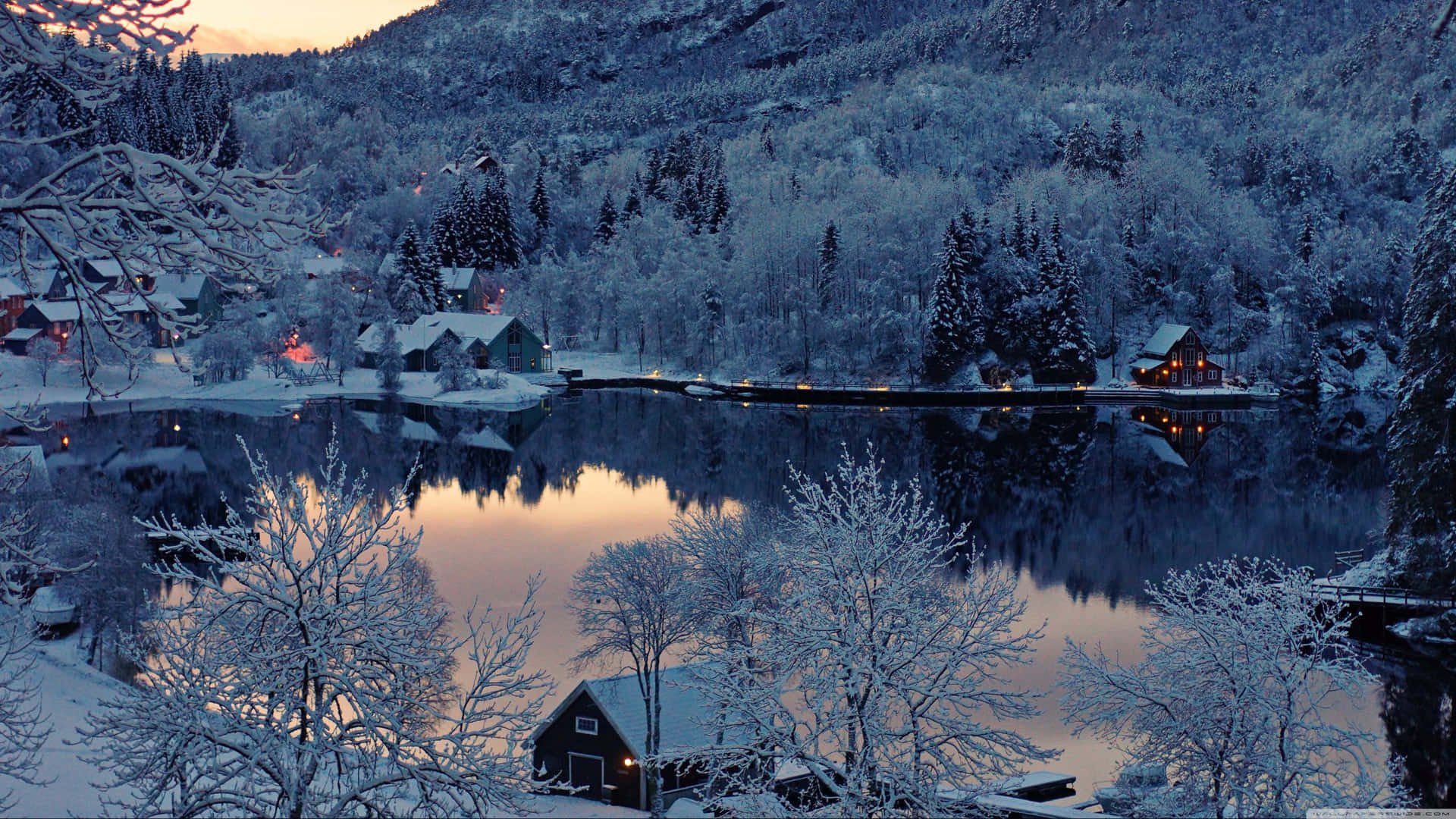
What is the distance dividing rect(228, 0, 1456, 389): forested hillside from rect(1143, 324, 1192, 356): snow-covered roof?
2874 mm

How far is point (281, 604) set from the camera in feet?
28.9

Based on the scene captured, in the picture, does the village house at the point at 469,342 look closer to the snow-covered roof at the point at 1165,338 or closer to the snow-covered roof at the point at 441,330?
the snow-covered roof at the point at 441,330

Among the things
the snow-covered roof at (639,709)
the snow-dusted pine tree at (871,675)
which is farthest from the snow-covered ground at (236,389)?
the snow-dusted pine tree at (871,675)

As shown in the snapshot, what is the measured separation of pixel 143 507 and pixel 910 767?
104 feet

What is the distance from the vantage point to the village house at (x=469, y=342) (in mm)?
72250

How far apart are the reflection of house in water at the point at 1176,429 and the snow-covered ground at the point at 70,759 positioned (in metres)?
35.5

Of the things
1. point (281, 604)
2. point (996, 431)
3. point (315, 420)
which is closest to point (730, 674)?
point (281, 604)

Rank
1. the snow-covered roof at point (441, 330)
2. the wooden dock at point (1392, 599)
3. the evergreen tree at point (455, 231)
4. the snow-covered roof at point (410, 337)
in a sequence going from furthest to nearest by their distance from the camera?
the evergreen tree at point (455, 231), the snow-covered roof at point (441, 330), the snow-covered roof at point (410, 337), the wooden dock at point (1392, 599)

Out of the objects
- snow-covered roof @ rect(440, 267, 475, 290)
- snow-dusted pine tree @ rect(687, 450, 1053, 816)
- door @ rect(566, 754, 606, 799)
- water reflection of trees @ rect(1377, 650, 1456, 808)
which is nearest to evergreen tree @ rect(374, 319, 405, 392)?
snow-covered roof @ rect(440, 267, 475, 290)

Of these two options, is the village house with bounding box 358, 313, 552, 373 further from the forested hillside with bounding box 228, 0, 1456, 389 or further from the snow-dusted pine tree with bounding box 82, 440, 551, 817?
the snow-dusted pine tree with bounding box 82, 440, 551, 817

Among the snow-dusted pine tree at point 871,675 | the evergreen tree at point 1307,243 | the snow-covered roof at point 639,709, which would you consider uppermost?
the evergreen tree at point 1307,243

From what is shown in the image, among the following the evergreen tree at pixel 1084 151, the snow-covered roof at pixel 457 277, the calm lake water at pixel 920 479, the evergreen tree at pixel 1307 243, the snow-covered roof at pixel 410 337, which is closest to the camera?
the calm lake water at pixel 920 479

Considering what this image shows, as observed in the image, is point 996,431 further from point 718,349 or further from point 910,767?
point 910,767

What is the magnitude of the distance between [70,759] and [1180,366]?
64.9m
